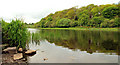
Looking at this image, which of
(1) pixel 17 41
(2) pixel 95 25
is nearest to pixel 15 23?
(1) pixel 17 41

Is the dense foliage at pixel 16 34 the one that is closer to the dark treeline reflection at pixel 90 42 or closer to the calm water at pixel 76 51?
the calm water at pixel 76 51

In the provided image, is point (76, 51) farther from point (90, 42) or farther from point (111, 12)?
point (111, 12)

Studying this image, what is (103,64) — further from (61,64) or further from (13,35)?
(13,35)

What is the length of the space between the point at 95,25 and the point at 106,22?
11.9 meters

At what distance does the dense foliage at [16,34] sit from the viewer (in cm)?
1259

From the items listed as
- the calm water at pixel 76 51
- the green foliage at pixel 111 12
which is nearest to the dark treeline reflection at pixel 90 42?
the calm water at pixel 76 51

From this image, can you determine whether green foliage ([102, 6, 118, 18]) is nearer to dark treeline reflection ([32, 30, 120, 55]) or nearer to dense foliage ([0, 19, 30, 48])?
dark treeline reflection ([32, 30, 120, 55])

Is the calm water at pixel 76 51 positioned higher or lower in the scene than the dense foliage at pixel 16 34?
lower

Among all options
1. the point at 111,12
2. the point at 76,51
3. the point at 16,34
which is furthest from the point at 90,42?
the point at 111,12

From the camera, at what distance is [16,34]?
496 inches

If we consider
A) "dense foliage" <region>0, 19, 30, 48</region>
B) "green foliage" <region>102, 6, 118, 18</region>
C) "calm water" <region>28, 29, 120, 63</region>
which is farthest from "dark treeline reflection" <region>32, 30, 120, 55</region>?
"green foliage" <region>102, 6, 118, 18</region>

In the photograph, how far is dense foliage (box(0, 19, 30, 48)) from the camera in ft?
41.3

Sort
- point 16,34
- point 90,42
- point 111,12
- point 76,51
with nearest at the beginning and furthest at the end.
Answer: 1. point 16,34
2. point 76,51
3. point 90,42
4. point 111,12

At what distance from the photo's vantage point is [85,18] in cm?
9594
